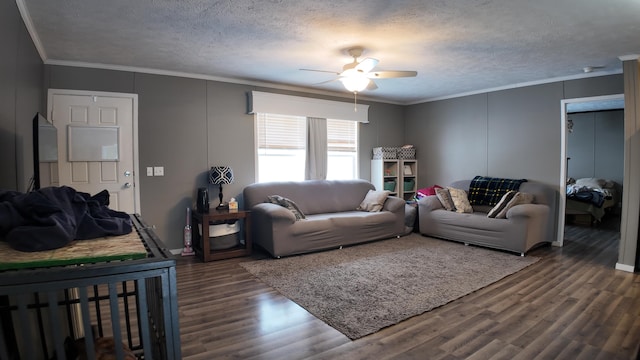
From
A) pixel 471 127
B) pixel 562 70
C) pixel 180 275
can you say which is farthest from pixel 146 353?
pixel 471 127

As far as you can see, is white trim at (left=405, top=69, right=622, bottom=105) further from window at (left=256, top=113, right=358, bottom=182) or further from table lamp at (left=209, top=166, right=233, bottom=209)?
A: table lamp at (left=209, top=166, right=233, bottom=209)

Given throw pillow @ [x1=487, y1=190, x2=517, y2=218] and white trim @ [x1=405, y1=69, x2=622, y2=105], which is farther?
throw pillow @ [x1=487, y1=190, x2=517, y2=218]

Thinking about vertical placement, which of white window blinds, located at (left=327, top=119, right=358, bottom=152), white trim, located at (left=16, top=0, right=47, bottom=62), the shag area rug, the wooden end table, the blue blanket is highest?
white trim, located at (left=16, top=0, right=47, bottom=62)

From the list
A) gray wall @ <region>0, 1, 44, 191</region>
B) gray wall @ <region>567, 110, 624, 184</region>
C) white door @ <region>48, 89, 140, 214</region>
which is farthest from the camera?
gray wall @ <region>567, 110, 624, 184</region>

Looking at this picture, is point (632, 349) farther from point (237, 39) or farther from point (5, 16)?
point (5, 16)

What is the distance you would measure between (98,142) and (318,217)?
288cm

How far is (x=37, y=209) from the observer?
3.81 feet

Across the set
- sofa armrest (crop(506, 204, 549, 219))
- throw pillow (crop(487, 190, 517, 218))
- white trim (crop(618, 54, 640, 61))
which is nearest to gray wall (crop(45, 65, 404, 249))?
throw pillow (crop(487, 190, 517, 218))

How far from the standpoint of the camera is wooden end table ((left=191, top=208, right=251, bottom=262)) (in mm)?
4133

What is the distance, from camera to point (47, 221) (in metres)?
1.15

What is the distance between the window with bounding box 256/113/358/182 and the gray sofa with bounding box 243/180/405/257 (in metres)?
0.31

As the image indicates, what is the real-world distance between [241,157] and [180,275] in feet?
6.24

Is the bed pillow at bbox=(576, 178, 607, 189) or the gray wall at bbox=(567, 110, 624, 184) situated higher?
the gray wall at bbox=(567, 110, 624, 184)

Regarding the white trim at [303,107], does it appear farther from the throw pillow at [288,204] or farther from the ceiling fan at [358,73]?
the ceiling fan at [358,73]
